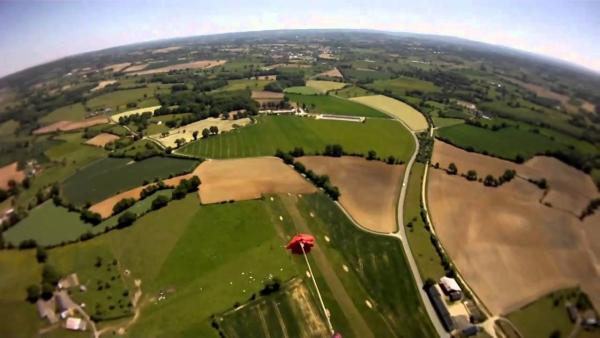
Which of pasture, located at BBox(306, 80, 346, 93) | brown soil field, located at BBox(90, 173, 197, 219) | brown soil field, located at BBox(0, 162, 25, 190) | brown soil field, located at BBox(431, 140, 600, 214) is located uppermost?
pasture, located at BBox(306, 80, 346, 93)

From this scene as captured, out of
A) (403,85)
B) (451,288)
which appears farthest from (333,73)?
(451,288)

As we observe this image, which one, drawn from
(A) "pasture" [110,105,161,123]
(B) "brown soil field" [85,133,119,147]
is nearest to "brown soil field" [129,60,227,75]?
(A) "pasture" [110,105,161,123]

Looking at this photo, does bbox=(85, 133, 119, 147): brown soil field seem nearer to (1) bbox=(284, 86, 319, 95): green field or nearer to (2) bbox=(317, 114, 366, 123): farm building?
(2) bbox=(317, 114, 366, 123): farm building

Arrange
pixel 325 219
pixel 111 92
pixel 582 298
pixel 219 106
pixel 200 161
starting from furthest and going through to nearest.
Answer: pixel 111 92 < pixel 219 106 < pixel 200 161 < pixel 325 219 < pixel 582 298

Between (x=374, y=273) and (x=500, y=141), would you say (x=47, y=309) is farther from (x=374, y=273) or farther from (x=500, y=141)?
(x=500, y=141)

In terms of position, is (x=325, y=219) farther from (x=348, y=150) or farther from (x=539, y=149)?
(x=539, y=149)

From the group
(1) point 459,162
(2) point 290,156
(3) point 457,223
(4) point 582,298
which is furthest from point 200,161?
(4) point 582,298

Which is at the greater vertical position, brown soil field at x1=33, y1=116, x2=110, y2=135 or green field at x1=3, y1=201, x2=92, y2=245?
brown soil field at x1=33, y1=116, x2=110, y2=135
